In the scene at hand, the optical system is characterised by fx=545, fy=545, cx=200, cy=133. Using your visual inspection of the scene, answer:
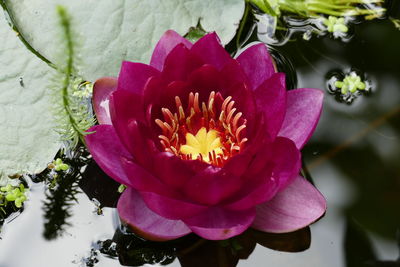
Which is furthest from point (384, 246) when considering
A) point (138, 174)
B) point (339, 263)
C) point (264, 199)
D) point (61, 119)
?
point (61, 119)

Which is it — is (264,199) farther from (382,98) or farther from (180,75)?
(382,98)

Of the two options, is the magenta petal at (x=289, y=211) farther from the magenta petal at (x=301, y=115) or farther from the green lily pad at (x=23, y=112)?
the green lily pad at (x=23, y=112)

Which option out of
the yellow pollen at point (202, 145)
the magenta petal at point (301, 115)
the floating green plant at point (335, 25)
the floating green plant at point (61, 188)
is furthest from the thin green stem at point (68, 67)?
the floating green plant at point (335, 25)

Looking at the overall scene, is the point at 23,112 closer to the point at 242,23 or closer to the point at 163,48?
the point at 163,48

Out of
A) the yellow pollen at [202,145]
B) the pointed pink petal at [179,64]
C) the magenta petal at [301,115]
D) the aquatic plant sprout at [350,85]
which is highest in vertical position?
the pointed pink petal at [179,64]

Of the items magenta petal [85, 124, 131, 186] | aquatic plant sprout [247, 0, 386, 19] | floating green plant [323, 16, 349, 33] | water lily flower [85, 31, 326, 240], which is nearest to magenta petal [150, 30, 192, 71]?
water lily flower [85, 31, 326, 240]

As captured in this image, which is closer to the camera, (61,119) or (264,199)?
(264,199)
